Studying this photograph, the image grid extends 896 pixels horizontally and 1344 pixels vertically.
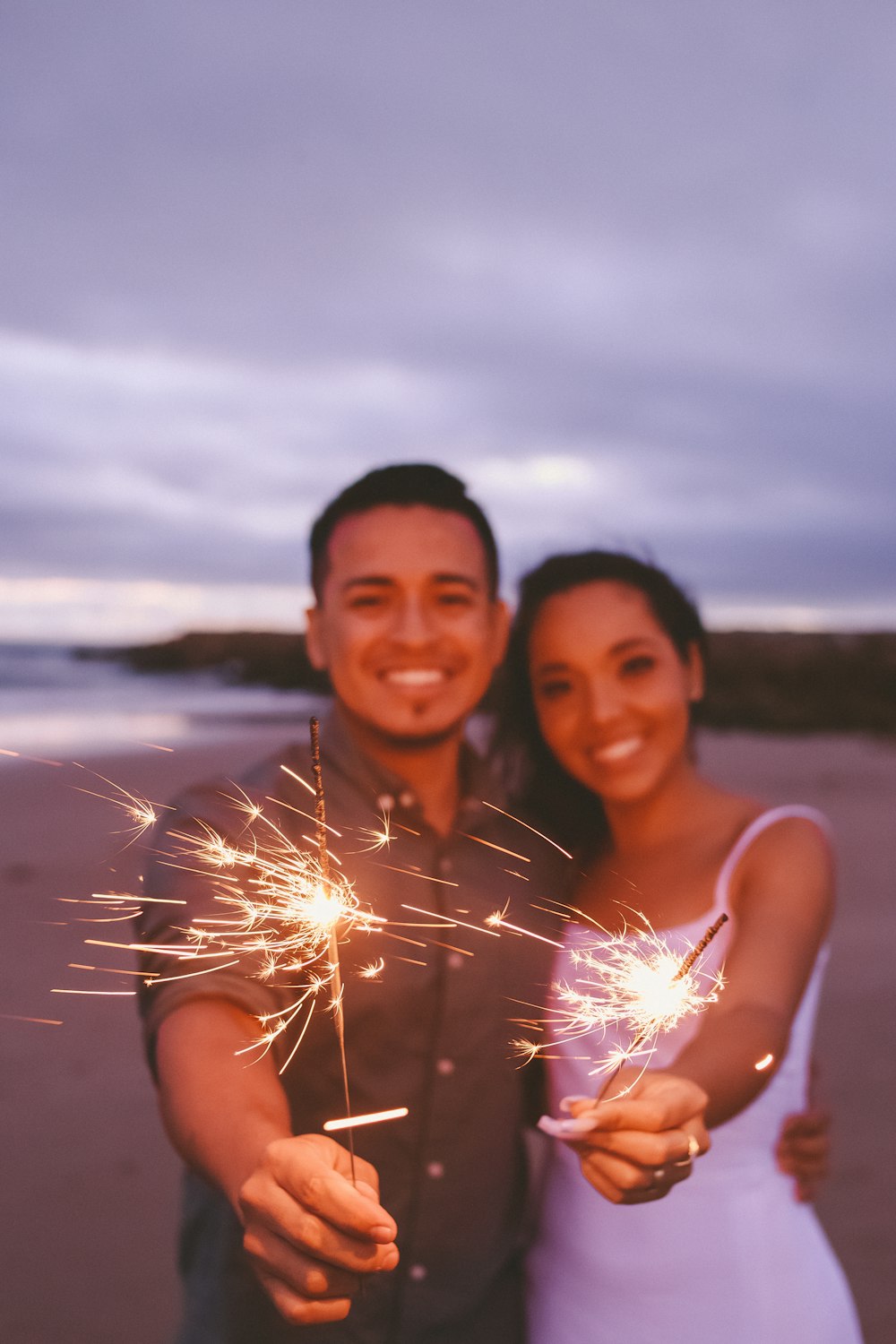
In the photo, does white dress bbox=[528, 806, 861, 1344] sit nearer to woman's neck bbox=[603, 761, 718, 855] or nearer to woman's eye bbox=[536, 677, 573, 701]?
woman's neck bbox=[603, 761, 718, 855]

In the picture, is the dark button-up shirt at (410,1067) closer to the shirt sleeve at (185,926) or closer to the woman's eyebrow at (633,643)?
the shirt sleeve at (185,926)

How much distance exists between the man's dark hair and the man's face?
0.14 ft

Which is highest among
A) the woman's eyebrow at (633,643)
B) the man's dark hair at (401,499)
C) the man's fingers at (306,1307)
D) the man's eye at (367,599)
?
the man's dark hair at (401,499)

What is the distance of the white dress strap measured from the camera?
239 cm

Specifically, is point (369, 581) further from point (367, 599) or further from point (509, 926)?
point (509, 926)

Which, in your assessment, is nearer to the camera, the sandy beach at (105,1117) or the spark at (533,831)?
the spark at (533,831)

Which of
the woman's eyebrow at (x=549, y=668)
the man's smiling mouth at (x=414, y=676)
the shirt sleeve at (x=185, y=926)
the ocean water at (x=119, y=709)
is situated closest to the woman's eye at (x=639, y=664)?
the woman's eyebrow at (x=549, y=668)

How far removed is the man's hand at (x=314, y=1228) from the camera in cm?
124

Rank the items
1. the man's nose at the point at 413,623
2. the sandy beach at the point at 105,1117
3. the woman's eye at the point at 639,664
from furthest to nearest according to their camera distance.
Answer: the sandy beach at the point at 105,1117 → the woman's eye at the point at 639,664 → the man's nose at the point at 413,623

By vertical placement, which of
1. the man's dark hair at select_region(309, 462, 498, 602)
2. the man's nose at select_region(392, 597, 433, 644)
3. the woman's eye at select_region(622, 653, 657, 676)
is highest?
the man's dark hair at select_region(309, 462, 498, 602)

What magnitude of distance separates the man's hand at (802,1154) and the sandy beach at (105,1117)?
1639mm

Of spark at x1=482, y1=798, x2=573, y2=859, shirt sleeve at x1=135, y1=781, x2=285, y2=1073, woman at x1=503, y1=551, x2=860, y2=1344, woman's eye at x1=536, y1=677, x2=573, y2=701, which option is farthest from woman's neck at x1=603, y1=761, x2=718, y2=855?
shirt sleeve at x1=135, y1=781, x2=285, y2=1073

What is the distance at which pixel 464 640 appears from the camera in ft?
7.96

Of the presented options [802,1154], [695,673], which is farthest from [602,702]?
[802,1154]
